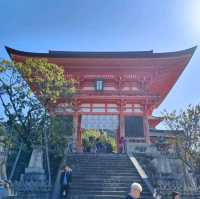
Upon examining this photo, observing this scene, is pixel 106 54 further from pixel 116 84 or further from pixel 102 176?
pixel 102 176

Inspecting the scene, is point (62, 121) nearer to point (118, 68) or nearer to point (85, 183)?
point (85, 183)

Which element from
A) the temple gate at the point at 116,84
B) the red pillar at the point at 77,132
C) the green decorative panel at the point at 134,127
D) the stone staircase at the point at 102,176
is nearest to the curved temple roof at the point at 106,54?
the temple gate at the point at 116,84

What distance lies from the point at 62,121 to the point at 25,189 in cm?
490

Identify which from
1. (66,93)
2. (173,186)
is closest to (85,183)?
(173,186)

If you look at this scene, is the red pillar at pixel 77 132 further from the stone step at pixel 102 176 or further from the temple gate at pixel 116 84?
the stone step at pixel 102 176

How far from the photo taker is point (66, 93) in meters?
16.3

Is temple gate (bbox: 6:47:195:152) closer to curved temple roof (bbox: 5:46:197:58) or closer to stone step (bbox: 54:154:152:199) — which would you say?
curved temple roof (bbox: 5:46:197:58)

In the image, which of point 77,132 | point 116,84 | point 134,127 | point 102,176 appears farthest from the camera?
point 116,84

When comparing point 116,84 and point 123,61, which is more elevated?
point 123,61

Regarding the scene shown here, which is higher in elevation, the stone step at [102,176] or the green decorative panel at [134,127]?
the green decorative panel at [134,127]

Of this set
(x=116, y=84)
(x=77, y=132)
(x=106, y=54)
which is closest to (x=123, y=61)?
(x=106, y=54)

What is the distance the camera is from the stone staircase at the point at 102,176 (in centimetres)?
1276

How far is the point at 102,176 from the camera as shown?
1451 centimetres

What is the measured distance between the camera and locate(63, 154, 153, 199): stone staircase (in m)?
12.8
